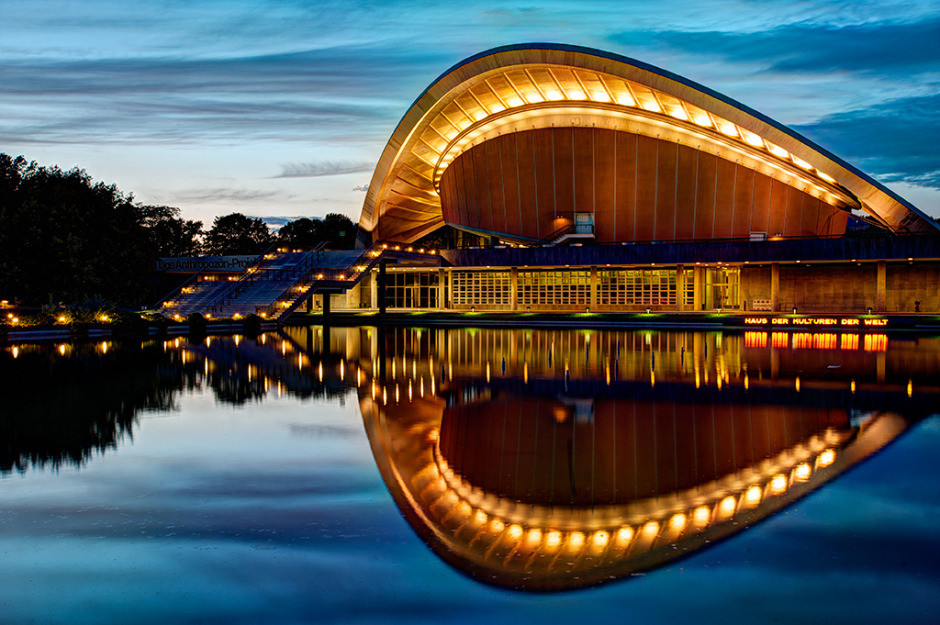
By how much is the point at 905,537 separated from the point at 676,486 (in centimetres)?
250

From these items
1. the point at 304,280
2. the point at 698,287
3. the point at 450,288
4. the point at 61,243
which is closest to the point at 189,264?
the point at 450,288

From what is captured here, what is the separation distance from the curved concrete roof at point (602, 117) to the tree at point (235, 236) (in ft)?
178

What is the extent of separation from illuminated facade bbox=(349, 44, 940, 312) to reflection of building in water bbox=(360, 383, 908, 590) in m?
36.4

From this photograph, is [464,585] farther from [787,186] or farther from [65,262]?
[787,186]

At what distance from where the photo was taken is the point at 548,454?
38.0 ft

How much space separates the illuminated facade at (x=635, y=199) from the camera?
48500 millimetres

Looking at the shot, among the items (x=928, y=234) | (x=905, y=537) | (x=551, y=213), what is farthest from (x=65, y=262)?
(x=928, y=234)

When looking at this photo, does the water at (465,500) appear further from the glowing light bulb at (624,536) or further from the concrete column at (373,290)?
the concrete column at (373,290)

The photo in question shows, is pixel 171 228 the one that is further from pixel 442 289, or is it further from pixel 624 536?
pixel 624 536

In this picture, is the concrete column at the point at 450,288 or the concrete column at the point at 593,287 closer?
the concrete column at the point at 593,287

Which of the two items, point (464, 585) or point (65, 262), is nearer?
point (464, 585)

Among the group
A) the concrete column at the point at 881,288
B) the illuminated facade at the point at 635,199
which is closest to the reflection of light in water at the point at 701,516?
the illuminated facade at the point at 635,199

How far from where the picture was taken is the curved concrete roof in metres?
46.9

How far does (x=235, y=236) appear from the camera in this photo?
389 ft
